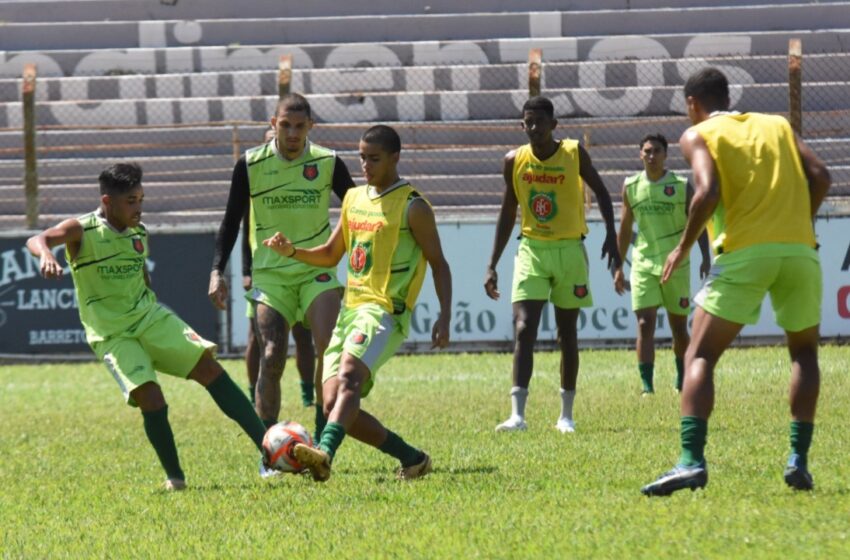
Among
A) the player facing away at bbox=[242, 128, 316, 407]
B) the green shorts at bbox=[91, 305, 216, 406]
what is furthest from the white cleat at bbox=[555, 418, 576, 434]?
the green shorts at bbox=[91, 305, 216, 406]

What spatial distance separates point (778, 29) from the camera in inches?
1003

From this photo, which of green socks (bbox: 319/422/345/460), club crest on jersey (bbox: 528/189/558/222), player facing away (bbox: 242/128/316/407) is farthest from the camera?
club crest on jersey (bbox: 528/189/558/222)

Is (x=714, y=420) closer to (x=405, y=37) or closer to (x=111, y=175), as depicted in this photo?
(x=111, y=175)

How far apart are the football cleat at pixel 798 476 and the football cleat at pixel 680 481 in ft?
1.31

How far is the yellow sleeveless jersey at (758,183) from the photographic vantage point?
6.69m

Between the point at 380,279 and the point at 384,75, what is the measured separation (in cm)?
1690

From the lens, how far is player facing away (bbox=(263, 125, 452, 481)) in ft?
25.4

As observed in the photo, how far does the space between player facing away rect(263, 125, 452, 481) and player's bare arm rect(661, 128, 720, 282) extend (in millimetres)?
1512

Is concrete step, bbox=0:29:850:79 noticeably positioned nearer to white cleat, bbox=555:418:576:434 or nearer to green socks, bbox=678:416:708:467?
white cleat, bbox=555:418:576:434

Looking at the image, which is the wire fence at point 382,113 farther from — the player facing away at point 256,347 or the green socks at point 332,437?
the green socks at point 332,437

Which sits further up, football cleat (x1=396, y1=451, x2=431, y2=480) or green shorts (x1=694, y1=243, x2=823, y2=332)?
green shorts (x1=694, y1=243, x2=823, y2=332)

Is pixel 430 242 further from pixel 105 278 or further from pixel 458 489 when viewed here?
pixel 105 278

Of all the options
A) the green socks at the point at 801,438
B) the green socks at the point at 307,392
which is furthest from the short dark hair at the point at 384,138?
the green socks at the point at 307,392

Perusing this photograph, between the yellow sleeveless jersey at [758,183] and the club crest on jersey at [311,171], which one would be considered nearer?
the yellow sleeveless jersey at [758,183]
